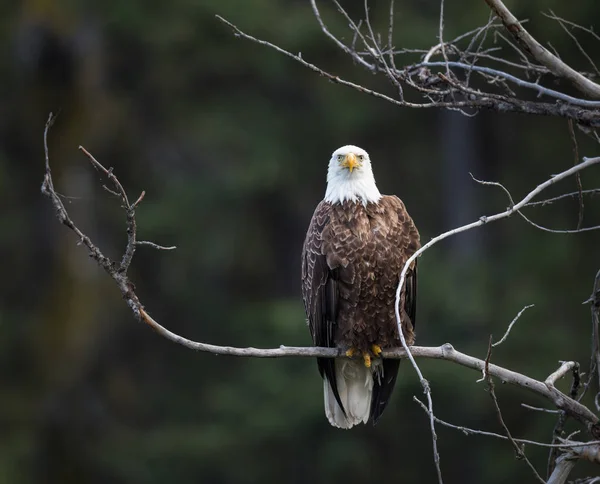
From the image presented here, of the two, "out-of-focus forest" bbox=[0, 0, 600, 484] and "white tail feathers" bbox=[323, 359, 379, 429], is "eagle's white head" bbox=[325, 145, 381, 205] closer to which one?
"white tail feathers" bbox=[323, 359, 379, 429]

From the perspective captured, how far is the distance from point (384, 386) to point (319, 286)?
0.73 m

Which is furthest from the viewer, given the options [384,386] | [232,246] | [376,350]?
[232,246]

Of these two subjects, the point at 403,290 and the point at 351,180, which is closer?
the point at 403,290

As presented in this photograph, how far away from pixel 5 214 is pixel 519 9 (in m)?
7.01

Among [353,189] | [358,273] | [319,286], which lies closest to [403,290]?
[358,273]

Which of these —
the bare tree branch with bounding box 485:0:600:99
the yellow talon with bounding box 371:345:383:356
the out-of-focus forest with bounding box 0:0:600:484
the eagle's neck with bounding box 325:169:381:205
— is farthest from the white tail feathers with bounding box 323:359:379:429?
the out-of-focus forest with bounding box 0:0:600:484

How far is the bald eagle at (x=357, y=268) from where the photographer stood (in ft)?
18.1

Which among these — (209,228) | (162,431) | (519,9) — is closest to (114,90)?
(209,228)

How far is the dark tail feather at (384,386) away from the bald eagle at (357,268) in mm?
46

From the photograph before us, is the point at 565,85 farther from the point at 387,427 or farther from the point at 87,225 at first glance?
the point at 87,225

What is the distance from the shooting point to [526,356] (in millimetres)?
12266

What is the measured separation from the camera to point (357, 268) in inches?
217

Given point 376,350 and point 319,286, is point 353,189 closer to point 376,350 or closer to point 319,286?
point 319,286

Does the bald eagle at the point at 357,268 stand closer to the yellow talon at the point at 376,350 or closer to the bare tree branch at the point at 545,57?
the yellow talon at the point at 376,350
